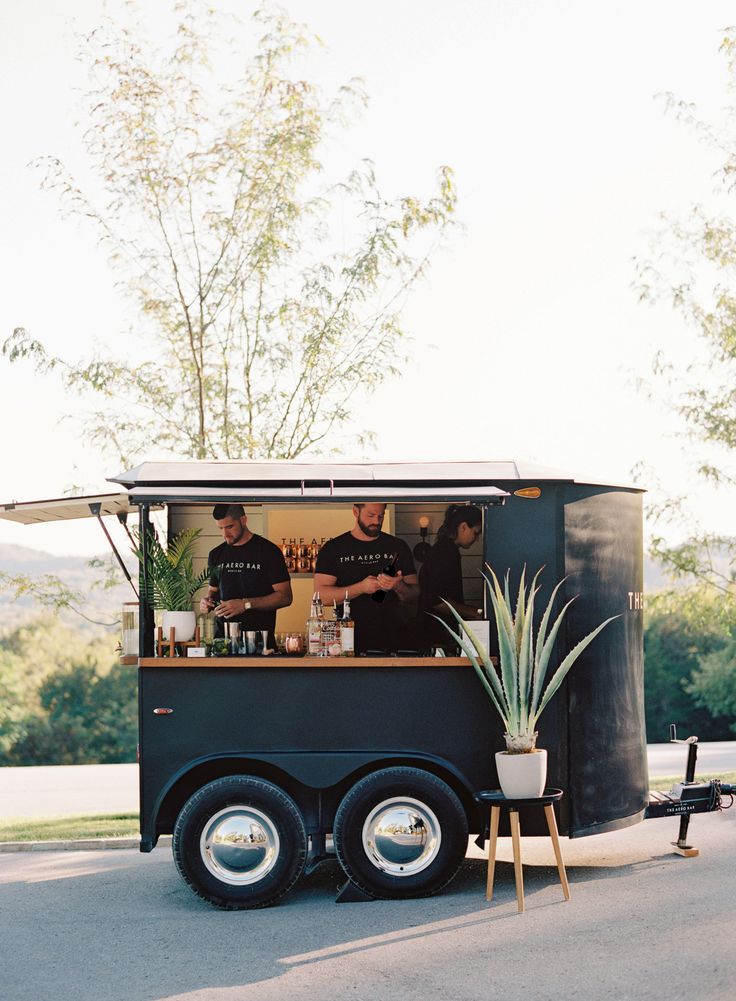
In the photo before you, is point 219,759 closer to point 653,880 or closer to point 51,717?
point 653,880

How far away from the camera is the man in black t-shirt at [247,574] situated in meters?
8.27

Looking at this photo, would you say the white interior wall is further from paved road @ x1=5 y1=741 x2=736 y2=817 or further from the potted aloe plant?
paved road @ x1=5 y1=741 x2=736 y2=817

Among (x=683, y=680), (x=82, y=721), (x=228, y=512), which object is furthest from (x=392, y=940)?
(x=82, y=721)

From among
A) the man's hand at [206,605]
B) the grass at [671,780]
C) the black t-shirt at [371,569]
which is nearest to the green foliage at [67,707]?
the grass at [671,780]

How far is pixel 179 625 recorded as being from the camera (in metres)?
7.64

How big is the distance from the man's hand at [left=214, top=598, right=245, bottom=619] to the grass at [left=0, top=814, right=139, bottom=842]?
3168 millimetres

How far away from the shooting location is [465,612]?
8.09 metres

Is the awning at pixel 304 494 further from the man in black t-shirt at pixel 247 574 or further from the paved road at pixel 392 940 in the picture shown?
the paved road at pixel 392 940

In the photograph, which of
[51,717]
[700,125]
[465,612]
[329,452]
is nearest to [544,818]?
[465,612]

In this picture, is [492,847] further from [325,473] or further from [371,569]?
[325,473]

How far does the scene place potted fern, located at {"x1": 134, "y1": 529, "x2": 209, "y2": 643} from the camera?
7.64 metres

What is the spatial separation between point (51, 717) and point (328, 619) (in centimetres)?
4338

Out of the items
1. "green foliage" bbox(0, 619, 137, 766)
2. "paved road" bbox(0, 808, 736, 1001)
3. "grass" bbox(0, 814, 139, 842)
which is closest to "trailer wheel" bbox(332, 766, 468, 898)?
"paved road" bbox(0, 808, 736, 1001)

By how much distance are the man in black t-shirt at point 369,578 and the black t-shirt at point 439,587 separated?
0.13 m
